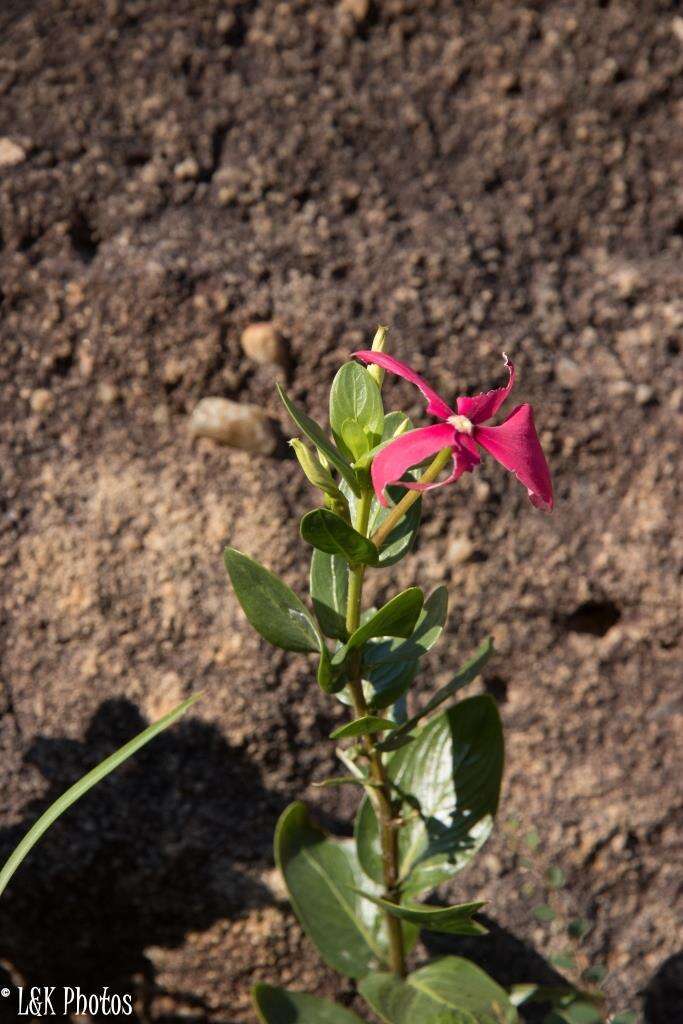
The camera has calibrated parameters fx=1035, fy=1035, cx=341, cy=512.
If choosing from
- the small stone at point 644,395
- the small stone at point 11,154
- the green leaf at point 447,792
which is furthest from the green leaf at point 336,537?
the small stone at point 11,154

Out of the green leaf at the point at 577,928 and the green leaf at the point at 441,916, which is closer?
the green leaf at the point at 441,916

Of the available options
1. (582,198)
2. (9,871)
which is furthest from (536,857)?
(582,198)

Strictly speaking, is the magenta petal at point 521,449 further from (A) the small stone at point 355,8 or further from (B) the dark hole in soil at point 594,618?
(A) the small stone at point 355,8

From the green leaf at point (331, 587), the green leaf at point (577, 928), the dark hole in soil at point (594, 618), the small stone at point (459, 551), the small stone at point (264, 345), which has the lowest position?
the green leaf at point (577, 928)

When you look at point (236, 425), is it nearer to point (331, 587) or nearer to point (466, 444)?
point (331, 587)

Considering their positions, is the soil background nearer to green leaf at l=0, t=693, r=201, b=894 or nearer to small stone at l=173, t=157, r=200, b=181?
small stone at l=173, t=157, r=200, b=181

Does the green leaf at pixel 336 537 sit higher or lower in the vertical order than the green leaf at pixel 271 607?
higher

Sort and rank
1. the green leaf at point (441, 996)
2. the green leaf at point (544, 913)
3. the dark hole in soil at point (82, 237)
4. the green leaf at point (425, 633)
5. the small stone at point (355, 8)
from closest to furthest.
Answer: the green leaf at point (425, 633)
the green leaf at point (441, 996)
the green leaf at point (544, 913)
the dark hole in soil at point (82, 237)
the small stone at point (355, 8)

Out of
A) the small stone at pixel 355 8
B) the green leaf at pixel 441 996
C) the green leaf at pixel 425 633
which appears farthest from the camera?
the small stone at pixel 355 8
